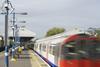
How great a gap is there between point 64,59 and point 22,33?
116 metres

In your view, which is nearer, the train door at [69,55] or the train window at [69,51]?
the train door at [69,55]

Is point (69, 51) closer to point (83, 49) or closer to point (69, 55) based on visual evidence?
point (69, 55)

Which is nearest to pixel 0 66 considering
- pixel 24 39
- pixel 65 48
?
pixel 65 48

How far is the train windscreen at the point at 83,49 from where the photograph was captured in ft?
70.9

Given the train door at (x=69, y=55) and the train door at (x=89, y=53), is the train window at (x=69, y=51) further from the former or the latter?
the train door at (x=89, y=53)

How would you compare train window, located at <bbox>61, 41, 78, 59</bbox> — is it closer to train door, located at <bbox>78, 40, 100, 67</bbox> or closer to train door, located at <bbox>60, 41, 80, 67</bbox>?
train door, located at <bbox>60, 41, 80, 67</bbox>

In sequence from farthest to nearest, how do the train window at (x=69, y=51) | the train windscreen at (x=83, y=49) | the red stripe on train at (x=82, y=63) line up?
the train window at (x=69, y=51) < the train windscreen at (x=83, y=49) < the red stripe on train at (x=82, y=63)

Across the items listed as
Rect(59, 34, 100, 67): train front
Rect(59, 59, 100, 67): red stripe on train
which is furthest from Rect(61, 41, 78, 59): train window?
Rect(59, 59, 100, 67): red stripe on train

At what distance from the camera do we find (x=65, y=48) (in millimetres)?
22625

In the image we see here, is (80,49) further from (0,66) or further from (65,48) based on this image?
(0,66)

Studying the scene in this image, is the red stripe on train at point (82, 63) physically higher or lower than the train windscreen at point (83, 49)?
lower

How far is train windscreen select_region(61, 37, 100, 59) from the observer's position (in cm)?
2162

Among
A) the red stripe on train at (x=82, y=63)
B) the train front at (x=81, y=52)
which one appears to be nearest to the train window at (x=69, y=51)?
the train front at (x=81, y=52)

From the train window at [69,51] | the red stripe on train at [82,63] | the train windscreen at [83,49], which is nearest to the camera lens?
the red stripe on train at [82,63]
